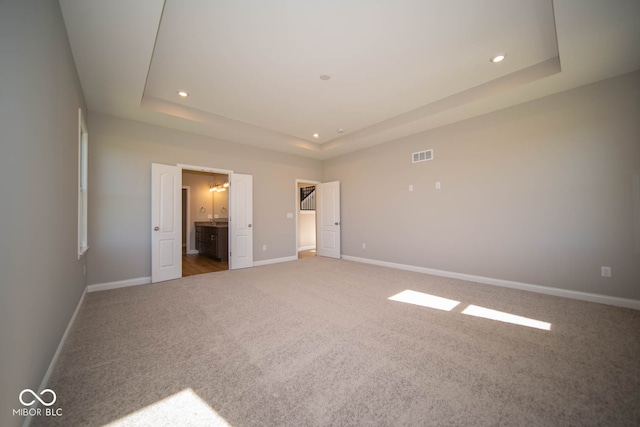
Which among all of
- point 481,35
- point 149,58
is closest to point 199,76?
point 149,58

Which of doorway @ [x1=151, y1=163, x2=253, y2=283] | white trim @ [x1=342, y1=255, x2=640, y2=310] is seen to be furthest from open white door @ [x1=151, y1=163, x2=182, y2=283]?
white trim @ [x1=342, y1=255, x2=640, y2=310]

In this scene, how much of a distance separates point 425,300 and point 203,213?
744 cm

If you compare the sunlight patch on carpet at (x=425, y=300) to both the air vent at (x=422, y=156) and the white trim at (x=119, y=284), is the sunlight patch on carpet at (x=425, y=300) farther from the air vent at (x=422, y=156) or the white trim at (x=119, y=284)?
the white trim at (x=119, y=284)

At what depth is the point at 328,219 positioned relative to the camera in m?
6.86

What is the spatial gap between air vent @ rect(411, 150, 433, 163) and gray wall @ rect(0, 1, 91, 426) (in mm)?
5136

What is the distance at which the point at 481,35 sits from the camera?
2570 millimetres

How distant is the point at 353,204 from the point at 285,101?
10.6ft

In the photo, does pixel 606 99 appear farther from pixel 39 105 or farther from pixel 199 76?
pixel 39 105

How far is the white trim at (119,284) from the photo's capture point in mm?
3791

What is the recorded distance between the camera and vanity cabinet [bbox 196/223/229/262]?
630 centimetres

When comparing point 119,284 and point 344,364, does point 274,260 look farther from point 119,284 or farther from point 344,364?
point 344,364

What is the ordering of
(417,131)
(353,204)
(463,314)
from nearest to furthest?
1. (463,314)
2. (417,131)
3. (353,204)

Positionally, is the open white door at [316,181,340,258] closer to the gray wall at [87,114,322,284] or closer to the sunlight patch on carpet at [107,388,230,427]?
the gray wall at [87,114,322,284]

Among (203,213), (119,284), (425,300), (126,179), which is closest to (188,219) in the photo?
(203,213)
